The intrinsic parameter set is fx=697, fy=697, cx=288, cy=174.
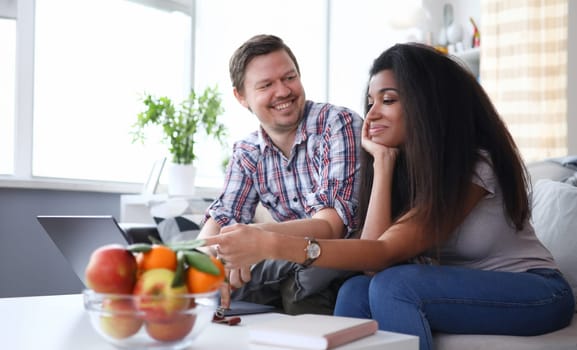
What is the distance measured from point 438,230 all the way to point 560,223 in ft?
1.49

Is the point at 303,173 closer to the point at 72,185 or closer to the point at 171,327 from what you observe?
the point at 171,327

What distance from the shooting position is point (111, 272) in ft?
2.92

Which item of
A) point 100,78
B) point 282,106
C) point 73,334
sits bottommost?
point 73,334

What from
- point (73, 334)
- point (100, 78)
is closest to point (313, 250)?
point (73, 334)

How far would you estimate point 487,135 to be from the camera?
65.2 inches

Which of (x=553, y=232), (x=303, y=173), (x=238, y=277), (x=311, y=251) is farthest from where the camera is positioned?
(x=303, y=173)

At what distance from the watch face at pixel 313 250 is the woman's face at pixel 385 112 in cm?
43

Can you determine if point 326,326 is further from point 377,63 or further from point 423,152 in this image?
point 377,63

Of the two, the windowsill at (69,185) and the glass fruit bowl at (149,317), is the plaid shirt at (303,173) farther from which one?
the windowsill at (69,185)

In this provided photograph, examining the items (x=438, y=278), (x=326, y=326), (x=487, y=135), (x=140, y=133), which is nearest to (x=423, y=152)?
(x=487, y=135)

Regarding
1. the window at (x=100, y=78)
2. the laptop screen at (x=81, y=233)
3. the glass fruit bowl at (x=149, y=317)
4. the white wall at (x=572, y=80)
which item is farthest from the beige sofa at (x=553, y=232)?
→ the window at (x=100, y=78)

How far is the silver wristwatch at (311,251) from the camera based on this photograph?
4.83 feet

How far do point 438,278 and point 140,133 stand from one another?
2.77 m

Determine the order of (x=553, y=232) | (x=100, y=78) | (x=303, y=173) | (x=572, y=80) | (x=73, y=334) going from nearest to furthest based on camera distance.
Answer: (x=73, y=334) → (x=553, y=232) → (x=303, y=173) → (x=100, y=78) → (x=572, y=80)
